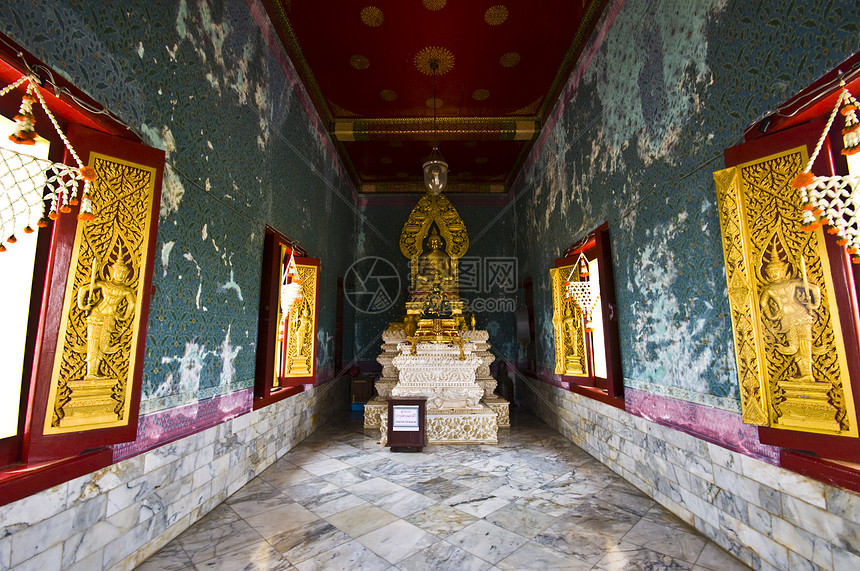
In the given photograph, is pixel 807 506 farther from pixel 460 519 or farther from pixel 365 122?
pixel 365 122

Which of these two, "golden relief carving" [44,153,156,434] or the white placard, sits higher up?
"golden relief carving" [44,153,156,434]

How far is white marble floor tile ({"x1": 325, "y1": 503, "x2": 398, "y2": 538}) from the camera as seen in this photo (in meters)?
2.45

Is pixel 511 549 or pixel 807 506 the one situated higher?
pixel 807 506

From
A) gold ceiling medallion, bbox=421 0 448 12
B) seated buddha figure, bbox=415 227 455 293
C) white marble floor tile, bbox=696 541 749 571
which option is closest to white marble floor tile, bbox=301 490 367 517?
white marble floor tile, bbox=696 541 749 571

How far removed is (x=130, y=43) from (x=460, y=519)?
3.59m

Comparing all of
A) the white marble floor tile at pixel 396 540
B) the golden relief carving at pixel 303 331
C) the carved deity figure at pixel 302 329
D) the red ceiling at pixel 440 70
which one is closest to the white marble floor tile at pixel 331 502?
the white marble floor tile at pixel 396 540

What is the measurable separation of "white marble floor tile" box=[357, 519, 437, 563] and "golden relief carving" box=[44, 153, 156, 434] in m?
1.57

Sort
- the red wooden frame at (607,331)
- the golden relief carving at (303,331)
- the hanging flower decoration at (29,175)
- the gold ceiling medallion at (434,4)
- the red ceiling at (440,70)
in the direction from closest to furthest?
the hanging flower decoration at (29,175)
the red wooden frame at (607,331)
the gold ceiling medallion at (434,4)
the red ceiling at (440,70)
the golden relief carving at (303,331)

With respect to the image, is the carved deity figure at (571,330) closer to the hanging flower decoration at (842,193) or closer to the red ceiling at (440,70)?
the hanging flower decoration at (842,193)

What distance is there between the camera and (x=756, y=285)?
1961 millimetres

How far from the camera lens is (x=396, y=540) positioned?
90.9 inches

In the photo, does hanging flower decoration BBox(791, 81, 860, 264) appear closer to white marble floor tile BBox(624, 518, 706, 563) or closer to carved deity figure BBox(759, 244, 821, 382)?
carved deity figure BBox(759, 244, 821, 382)

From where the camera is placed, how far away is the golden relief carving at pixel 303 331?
4.14m

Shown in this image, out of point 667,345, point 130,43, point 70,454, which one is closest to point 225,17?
point 130,43
